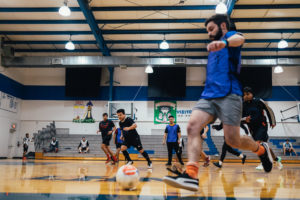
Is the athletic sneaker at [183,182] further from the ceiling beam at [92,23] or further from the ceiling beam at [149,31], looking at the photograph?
the ceiling beam at [149,31]

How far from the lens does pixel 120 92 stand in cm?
2019

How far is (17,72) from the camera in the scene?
1977 cm

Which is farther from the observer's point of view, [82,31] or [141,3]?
[82,31]

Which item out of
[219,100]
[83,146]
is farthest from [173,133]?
[83,146]

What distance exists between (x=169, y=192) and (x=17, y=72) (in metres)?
19.7

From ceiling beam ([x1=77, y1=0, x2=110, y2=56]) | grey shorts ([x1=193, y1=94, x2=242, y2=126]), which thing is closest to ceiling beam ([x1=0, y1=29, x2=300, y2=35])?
ceiling beam ([x1=77, y1=0, x2=110, y2=56])

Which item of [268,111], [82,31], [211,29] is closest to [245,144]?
[211,29]

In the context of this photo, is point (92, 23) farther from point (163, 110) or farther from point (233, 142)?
A: point (233, 142)

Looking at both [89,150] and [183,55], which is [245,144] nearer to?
[89,150]

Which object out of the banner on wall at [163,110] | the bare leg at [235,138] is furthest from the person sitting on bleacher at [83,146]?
the bare leg at [235,138]

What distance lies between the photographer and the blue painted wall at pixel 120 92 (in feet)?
64.4

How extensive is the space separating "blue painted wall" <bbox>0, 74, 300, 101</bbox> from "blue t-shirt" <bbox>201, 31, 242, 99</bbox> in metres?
17.1

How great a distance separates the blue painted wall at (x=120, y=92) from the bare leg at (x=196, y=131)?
1719cm

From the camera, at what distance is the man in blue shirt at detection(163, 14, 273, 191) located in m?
2.73
